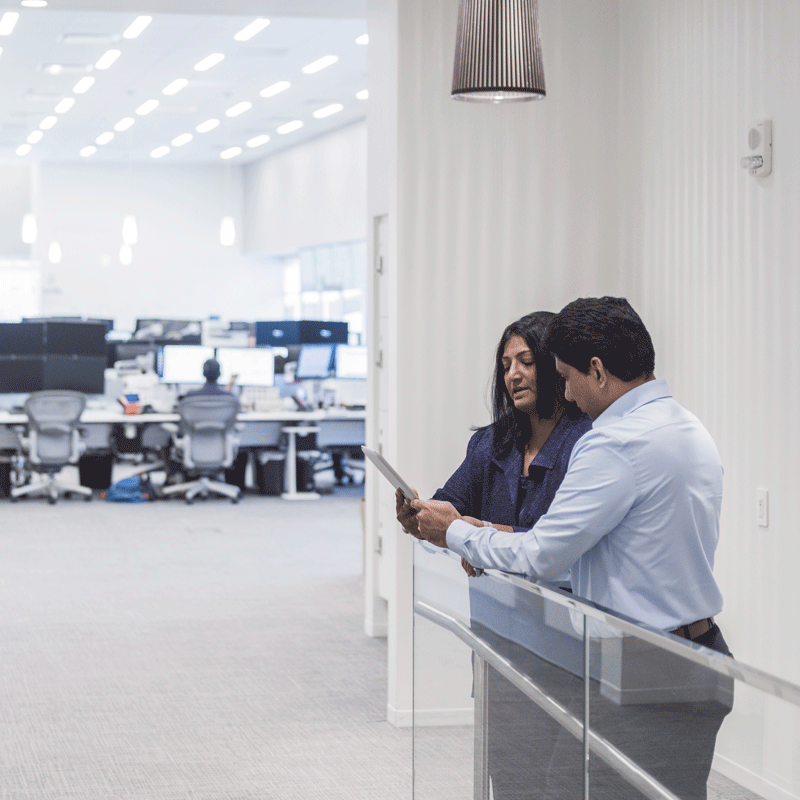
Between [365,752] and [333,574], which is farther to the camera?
[333,574]

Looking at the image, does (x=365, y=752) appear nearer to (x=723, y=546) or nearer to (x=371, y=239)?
(x=723, y=546)

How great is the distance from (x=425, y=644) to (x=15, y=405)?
902cm

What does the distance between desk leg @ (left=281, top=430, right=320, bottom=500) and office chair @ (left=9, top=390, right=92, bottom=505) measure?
1.88 metres

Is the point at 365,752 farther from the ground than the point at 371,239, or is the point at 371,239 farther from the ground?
the point at 371,239

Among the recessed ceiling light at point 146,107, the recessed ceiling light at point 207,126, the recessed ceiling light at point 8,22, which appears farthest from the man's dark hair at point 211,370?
the recessed ceiling light at point 207,126

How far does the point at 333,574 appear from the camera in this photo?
23.8 feet

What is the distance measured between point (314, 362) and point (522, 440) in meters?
8.84

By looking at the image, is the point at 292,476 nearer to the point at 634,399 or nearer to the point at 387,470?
the point at 387,470

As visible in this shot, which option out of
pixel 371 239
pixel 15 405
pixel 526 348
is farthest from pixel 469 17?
pixel 15 405

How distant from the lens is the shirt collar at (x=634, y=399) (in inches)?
84.1

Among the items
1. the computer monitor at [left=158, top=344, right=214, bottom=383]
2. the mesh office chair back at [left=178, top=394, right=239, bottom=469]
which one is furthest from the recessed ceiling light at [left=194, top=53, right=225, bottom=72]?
the mesh office chair back at [left=178, top=394, right=239, bottom=469]

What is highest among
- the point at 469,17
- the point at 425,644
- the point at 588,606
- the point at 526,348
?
the point at 469,17

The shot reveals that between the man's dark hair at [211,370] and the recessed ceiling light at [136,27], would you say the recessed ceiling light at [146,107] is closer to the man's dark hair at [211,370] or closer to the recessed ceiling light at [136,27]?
the recessed ceiling light at [136,27]

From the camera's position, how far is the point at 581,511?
6.68 feet
